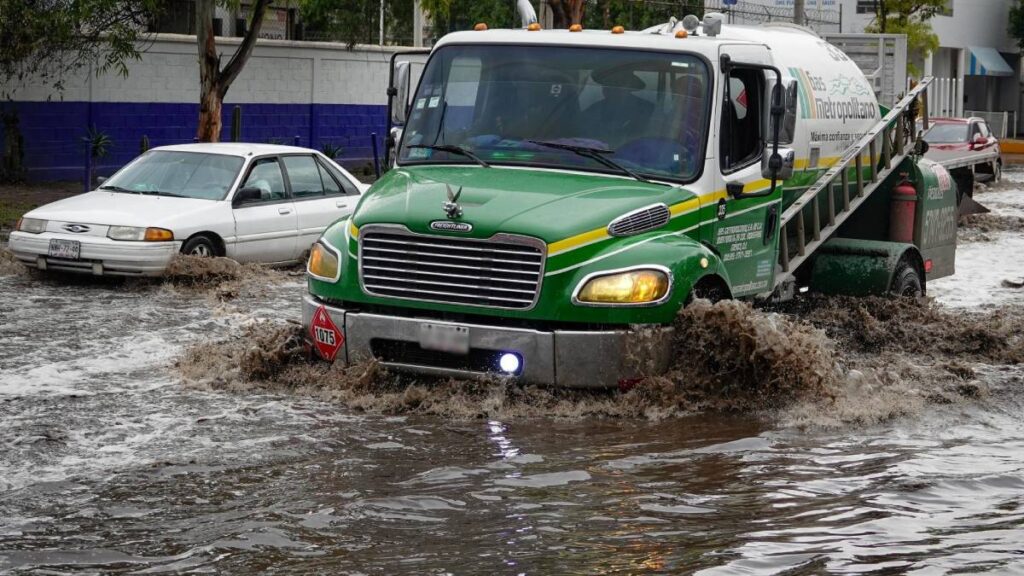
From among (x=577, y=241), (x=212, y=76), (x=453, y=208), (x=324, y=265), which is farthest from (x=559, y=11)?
(x=577, y=241)

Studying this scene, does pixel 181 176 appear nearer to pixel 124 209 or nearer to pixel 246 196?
pixel 246 196

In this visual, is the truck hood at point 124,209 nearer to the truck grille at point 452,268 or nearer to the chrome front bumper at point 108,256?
the chrome front bumper at point 108,256

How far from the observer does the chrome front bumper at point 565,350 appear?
8656 millimetres

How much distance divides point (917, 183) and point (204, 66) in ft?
42.1

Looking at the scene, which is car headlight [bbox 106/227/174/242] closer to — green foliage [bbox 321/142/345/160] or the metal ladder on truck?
the metal ladder on truck

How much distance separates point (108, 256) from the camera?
14242 mm

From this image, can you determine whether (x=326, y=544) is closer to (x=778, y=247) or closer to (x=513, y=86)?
(x=513, y=86)

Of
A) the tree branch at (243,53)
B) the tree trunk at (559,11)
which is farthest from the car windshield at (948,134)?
the tree branch at (243,53)

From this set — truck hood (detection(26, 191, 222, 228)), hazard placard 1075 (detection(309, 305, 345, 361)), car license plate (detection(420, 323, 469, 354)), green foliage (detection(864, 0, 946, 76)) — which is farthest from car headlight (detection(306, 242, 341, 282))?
green foliage (detection(864, 0, 946, 76))

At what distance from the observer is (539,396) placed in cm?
890

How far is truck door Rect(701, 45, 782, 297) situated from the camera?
9.91 meters

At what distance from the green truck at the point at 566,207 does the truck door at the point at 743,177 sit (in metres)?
0.02

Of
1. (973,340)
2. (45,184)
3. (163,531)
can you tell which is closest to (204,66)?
(45,184)

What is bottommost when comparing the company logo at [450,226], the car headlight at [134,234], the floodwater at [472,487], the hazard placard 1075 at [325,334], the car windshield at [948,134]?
the floodwater at [472,487]
